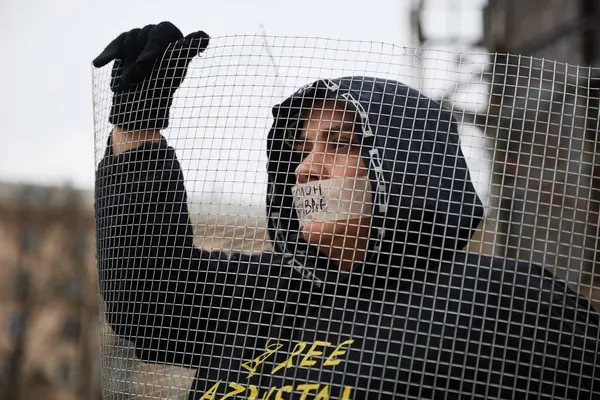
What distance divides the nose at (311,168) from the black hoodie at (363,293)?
0.03m

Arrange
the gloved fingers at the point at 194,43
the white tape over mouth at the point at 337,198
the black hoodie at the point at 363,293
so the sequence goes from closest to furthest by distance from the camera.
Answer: the black hoodie at the point at 363,293 < the white tape over mouth at the point at 337,198 < the gloved fingers at the point at 194,43

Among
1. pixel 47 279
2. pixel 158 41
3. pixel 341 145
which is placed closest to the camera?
pixel 341 145

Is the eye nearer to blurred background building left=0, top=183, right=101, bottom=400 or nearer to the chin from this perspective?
the chin

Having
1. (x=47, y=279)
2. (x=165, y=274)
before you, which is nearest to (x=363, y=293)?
(x=165, y=274)

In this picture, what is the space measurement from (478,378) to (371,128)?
0.48m

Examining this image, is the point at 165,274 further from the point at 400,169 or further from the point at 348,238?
the point at 400,169

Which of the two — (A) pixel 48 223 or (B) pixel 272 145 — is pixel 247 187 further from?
(A) pixel 48 223

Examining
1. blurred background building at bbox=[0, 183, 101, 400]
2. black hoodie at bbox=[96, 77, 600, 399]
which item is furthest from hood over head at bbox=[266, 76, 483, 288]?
blurred background building at bbox=[0, 183, 101, 400]

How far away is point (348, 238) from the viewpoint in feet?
5.18

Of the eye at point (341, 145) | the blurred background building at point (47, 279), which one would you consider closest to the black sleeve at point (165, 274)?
the eye at point (341, 145)

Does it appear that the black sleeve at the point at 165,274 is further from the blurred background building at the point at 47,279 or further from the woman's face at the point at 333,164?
the blurred background building at the point at 47,279

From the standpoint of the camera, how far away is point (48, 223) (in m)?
18.0

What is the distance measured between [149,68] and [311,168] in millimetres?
410

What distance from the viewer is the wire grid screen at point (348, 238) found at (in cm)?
140
